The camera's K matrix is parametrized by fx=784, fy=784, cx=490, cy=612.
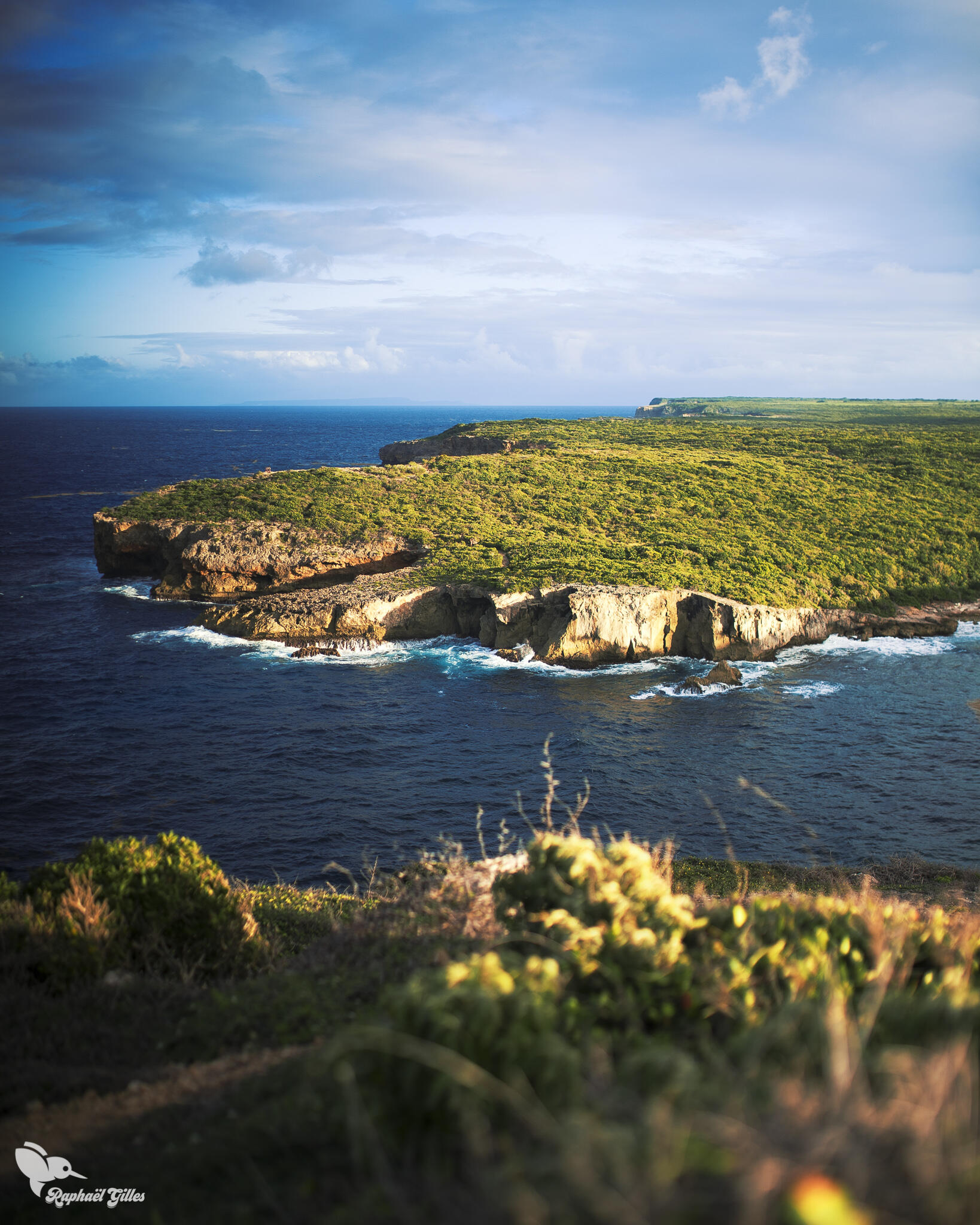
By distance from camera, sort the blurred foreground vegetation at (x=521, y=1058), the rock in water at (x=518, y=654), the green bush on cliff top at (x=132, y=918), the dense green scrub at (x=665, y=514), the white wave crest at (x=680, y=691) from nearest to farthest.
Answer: the blurred foreground vegetation at (x=521, y=1058), the green bush on cliff top at (x=132, y=918), the white wave crest at (x=680, y=691), the rock in water at (x=518, y=654), the dense green scrub at (x=665, y=514)

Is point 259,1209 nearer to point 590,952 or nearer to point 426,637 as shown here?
point 590,952

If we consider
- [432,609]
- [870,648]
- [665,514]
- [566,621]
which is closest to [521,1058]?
[566,621]

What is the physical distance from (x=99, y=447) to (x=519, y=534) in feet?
474

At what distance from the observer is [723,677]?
44.2m

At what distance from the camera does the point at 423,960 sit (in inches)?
433

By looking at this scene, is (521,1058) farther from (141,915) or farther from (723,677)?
(723,677)

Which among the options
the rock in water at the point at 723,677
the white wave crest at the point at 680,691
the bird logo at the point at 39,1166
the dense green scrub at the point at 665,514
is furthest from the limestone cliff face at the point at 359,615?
the bird logo at the point at 39,1166

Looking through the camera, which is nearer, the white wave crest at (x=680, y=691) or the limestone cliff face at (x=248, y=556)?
the white wave crest at (x=680, y=691)

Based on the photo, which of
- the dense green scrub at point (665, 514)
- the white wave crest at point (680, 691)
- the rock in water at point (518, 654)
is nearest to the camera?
the white wave crest at point (680, 691)

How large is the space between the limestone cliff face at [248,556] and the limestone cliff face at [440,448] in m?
45.5

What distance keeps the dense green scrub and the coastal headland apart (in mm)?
227

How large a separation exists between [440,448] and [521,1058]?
353 ft

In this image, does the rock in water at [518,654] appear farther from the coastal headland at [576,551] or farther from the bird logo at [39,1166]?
the bird logo at [39,1166]

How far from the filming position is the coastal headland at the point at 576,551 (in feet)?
162
